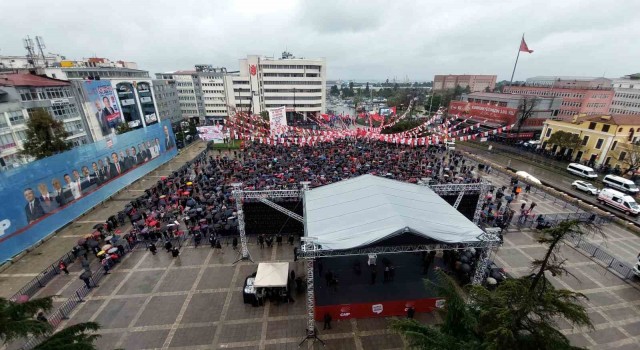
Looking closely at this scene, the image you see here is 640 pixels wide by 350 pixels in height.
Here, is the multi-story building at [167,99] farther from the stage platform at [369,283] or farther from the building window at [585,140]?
the building window at [585,140]

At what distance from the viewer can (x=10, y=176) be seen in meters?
16.8

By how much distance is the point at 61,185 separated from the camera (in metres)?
20.6

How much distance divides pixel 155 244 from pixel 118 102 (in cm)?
3420

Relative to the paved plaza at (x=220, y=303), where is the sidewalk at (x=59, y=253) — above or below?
below

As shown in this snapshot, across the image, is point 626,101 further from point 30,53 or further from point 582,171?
point 30,53

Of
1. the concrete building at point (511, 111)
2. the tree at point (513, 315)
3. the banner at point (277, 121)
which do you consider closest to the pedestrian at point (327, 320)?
the tree at point (513, 315)

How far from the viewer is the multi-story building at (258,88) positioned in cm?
6706

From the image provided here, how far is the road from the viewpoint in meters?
25.6

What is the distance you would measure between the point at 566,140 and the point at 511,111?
12.0 metres

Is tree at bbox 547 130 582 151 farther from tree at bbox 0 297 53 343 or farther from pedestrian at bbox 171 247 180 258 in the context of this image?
tree at bbox 0 297 53 343

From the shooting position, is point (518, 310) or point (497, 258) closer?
point (518, 310)

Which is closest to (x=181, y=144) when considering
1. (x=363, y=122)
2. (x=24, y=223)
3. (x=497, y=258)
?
(x=24, y=223)

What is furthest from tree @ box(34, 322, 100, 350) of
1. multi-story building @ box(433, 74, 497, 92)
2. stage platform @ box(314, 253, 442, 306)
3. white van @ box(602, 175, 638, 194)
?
multi-story building @ box(433, 74, 497, 92)

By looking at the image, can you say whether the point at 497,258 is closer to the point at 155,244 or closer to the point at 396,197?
the point at 396,197
